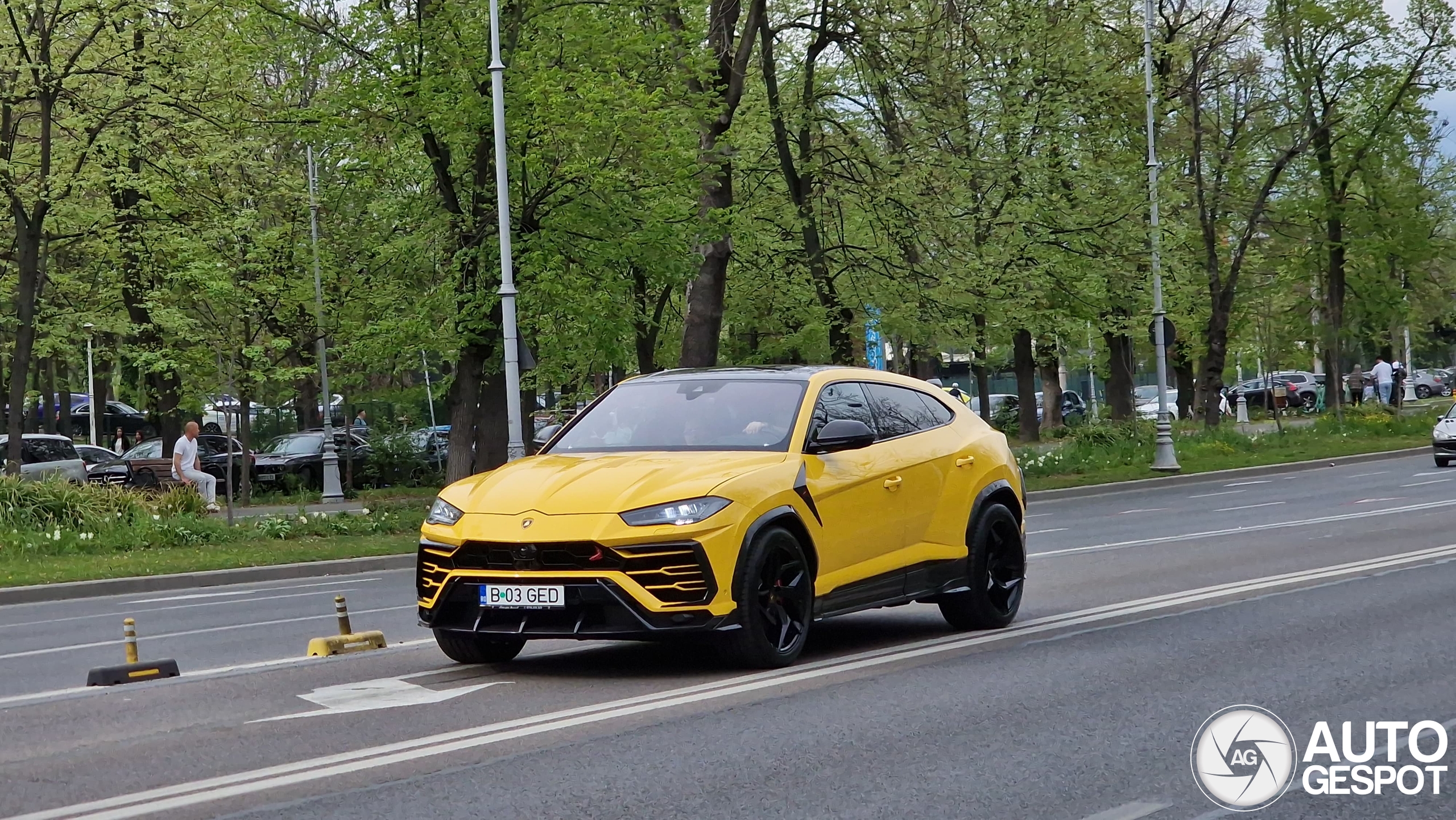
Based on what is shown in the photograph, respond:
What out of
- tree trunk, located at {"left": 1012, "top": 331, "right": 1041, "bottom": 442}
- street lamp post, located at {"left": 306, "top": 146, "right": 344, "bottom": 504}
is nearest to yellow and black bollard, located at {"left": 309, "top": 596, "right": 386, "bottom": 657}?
street lamp post, located at {"left": 306, "top": 146, "right": 344, "bottom": 504}

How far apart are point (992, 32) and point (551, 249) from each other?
11.3 metres

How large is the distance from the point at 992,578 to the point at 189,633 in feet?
22.8

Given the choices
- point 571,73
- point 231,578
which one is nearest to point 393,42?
point 571,73

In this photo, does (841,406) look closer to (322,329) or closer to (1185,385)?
(322,329)

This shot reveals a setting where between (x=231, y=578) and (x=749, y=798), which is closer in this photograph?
(x=749, y=798)

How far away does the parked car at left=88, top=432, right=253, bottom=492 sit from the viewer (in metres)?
39.1

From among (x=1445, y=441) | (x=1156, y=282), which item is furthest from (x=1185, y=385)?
(x=1445, y=441)

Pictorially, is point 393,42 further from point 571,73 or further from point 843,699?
point 843,699

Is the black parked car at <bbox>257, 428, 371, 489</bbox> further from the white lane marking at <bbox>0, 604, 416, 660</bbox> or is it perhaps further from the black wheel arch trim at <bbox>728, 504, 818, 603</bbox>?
the black wheel arch trim at <bbox>728, 504, 818, 603</bbox>

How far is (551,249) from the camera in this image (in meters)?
25.3

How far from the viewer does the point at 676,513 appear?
8.12 meters

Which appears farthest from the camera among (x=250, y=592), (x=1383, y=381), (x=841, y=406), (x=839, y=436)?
(x=1383, y=381)

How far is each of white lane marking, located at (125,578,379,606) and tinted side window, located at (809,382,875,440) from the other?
10271 millimetres

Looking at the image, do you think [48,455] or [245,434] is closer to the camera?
[245,434]
